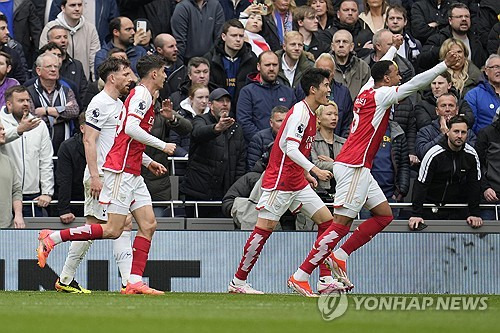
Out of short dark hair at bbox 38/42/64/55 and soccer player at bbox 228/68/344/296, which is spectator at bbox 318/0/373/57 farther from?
soccer player at bbox 228/68/344/296

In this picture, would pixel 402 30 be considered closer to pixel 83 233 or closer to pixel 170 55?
pixel 170 55

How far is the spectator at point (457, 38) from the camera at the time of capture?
18891mm

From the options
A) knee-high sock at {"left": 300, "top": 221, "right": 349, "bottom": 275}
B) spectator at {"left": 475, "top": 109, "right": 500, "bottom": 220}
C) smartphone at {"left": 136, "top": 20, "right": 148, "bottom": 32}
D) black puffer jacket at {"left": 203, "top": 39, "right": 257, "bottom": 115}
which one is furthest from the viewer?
smartphone at {"left": 136, "top": 20, "right": 148, "bottom": 32}

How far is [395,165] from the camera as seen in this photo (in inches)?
667

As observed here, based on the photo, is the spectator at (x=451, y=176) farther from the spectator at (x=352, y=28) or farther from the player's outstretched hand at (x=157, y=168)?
the player's outstretched hand at (x=157, y=168)

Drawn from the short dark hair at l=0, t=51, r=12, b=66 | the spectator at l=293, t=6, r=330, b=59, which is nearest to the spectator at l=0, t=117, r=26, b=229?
the short dark hair at l=0, t=51, r=12, b=66

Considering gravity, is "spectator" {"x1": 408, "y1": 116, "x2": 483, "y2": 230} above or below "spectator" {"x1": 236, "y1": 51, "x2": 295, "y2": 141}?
below

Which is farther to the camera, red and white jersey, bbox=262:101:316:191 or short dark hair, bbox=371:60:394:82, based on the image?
short dark hair, bbox=371:60:394:82

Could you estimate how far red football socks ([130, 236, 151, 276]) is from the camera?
44.2 ft

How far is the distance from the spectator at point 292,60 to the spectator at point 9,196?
440cm

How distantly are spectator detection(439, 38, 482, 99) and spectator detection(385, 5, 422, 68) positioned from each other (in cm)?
81

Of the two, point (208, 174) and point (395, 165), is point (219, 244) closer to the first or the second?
point (208, 174)

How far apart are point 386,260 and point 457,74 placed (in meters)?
3.79

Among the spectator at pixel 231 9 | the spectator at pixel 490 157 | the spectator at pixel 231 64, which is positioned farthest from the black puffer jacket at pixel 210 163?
the spectator at pixel 231 9
